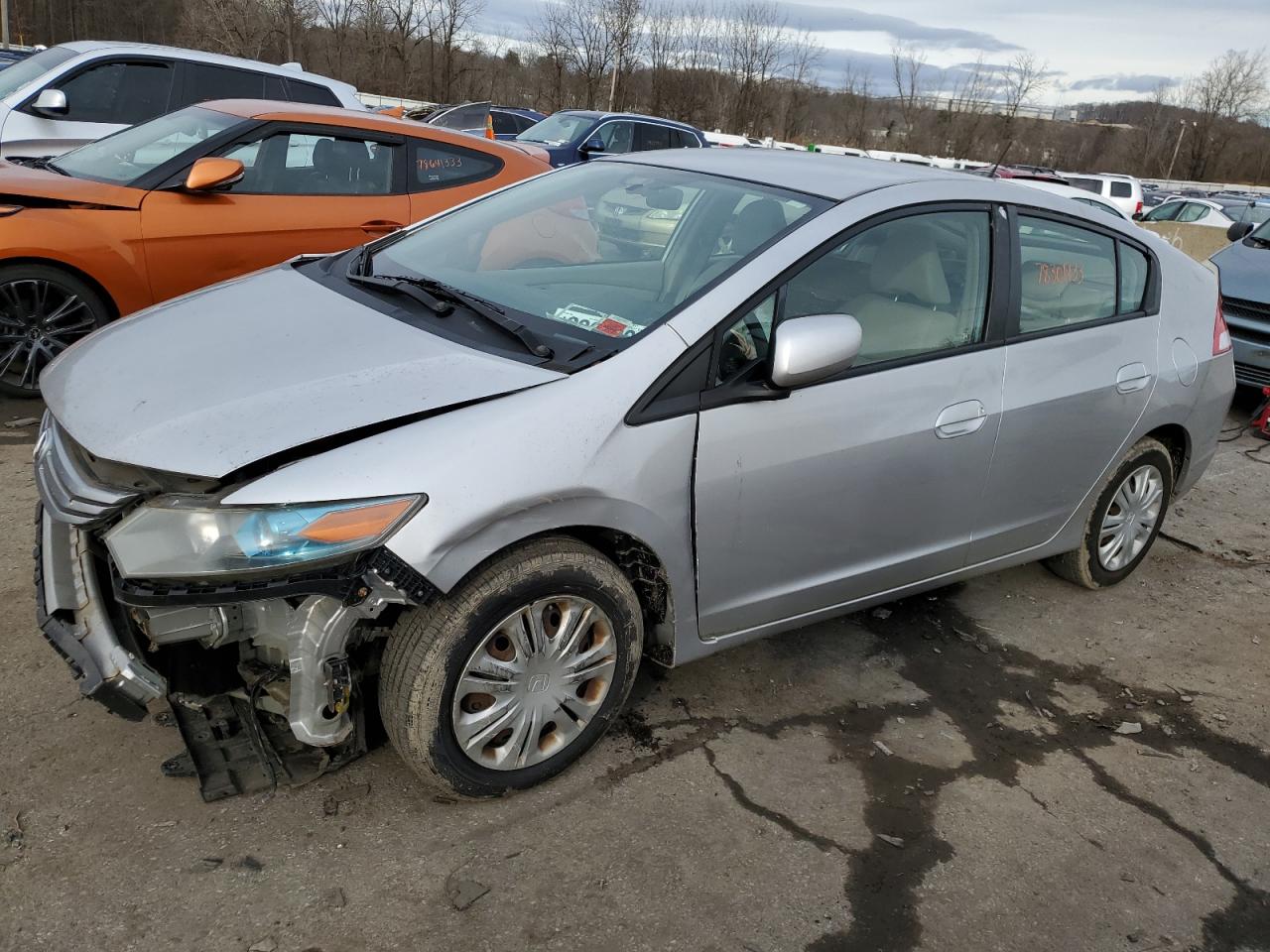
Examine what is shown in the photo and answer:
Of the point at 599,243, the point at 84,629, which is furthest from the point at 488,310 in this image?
the point at 84,629

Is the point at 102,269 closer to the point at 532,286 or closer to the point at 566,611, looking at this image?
the point at 532,286

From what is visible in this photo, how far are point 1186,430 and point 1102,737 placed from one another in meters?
1.57

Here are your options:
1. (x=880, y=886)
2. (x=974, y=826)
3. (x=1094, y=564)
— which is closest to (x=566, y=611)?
(x=880, y=886)

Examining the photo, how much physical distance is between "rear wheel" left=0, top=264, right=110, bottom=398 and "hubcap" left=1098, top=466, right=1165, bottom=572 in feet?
16.6

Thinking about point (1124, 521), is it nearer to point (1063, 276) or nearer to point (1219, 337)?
point (1219, 337)

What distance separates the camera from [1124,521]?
4.20m

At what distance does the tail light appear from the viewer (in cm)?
420

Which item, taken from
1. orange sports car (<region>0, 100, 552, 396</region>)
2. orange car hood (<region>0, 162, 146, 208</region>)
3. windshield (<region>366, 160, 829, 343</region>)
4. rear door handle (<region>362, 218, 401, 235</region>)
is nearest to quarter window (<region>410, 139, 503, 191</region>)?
orange sports car (<region>0, 100, 552, 396</region>)

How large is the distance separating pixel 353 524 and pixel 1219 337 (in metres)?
3.84

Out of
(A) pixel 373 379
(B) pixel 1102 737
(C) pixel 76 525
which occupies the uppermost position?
(A) pixel 373 379

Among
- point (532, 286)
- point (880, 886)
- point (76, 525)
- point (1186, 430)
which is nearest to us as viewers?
point (76, 525)

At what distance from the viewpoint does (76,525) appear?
2301 mm

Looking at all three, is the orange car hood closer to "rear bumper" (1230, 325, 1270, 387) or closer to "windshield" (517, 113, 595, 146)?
"rear bumper" (1230, 325, 1270, 387)

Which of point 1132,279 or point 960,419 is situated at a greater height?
point 1132,279
